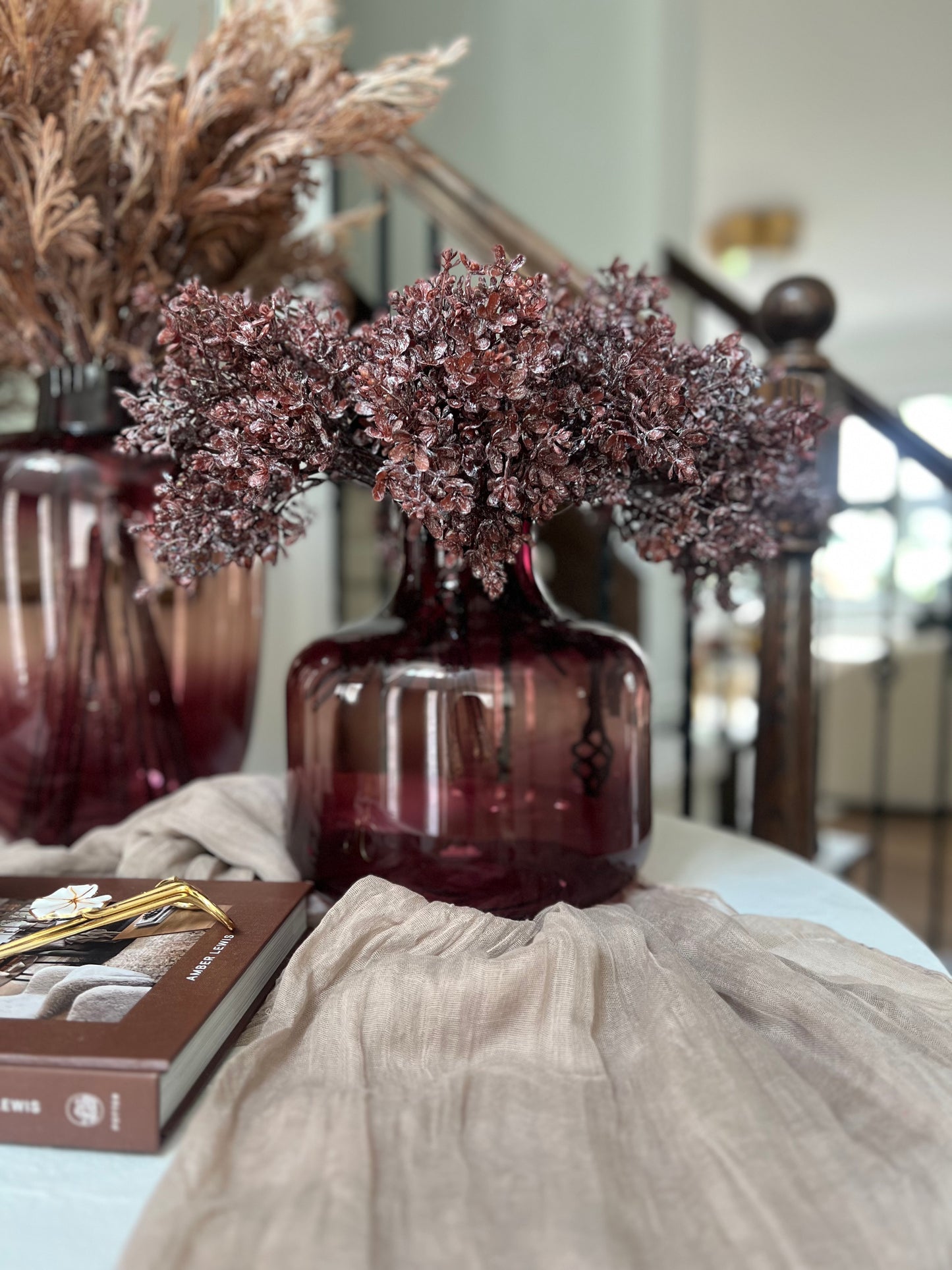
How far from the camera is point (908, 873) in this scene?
280cm

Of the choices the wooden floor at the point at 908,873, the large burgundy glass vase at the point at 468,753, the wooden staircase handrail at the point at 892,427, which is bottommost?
the wooden floor at the point at 908,873

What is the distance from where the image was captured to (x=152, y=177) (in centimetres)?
78

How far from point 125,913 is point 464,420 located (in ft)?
1.01

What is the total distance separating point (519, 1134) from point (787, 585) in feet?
2.34

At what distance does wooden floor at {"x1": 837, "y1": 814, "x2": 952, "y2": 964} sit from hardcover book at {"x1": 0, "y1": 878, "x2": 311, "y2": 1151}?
1749 millimetres

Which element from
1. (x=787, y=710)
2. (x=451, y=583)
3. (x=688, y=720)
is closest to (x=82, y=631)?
(x=451, y=583)

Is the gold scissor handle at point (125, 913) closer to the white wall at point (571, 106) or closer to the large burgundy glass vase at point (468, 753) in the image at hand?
the large burgundy glass vase at point (468, 753)

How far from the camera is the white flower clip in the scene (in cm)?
50

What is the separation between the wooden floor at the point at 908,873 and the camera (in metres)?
2.44

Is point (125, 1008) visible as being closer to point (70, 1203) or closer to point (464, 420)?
point (70, 1203)

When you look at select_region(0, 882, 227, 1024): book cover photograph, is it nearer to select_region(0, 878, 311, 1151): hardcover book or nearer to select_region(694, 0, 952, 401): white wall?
select_region(0, 878, 311, 1151): hardcover book

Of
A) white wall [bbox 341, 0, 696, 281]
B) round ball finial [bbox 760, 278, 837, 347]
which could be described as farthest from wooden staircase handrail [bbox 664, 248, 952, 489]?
white wall [bbox 341, 0, 696, 281]

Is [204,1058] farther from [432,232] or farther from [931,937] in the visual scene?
[931,937]

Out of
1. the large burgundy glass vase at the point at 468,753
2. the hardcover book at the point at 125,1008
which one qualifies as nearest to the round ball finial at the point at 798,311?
the large burgundy glass vase at the point at 468,753
